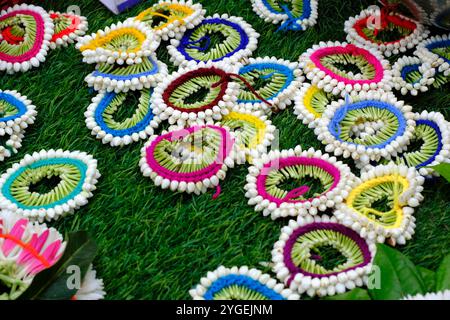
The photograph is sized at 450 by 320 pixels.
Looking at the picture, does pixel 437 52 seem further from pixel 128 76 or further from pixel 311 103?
pixel 128 76

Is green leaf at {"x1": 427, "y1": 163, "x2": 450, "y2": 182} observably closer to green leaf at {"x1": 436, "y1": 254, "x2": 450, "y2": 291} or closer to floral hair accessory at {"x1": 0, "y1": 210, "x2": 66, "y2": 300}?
green leaf at {"x1": 436, "y1": 254, "x2": 450, "y2": 291}

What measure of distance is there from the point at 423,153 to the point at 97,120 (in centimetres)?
66

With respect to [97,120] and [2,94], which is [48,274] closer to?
[97,120]

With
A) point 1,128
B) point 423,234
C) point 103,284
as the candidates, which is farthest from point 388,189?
point 1,128

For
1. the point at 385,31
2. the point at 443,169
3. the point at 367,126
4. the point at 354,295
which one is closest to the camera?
the point at 354,295

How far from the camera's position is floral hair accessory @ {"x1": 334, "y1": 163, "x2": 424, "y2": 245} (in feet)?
3.93

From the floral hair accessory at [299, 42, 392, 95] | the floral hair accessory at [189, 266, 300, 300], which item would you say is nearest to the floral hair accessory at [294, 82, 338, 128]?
the floral hair accessory at [299, 42, 392, 95]

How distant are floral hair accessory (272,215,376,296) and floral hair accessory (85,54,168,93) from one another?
0.47 meters

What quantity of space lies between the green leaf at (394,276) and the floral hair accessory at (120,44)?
684 millimetres

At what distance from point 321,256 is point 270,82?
46cm

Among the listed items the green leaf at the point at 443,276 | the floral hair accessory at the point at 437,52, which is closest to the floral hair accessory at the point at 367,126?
Result: the floral hair accessory at the point at 437,52

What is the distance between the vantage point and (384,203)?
1270 mm

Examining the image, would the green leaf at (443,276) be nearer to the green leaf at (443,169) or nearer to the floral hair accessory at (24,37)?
the green leaf at (443,169)

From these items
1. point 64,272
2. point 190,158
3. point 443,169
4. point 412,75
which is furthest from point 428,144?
point 64,272
